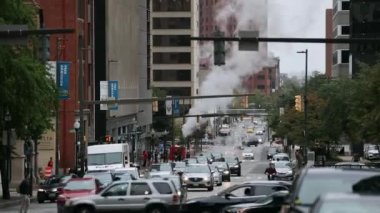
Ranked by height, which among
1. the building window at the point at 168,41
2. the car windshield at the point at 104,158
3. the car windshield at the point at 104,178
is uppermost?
the building window at the point at 168,41

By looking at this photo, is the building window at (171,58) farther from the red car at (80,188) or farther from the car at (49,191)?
the red car at (80,188)

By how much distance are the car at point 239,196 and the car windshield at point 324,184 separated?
10.6 metres

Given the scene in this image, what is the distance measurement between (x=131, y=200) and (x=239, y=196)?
4750 mm

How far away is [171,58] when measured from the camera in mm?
163875

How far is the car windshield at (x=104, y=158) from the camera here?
2304 inches

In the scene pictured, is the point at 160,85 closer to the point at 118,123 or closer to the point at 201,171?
the point at 118,123

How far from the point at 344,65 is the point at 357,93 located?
77.1m

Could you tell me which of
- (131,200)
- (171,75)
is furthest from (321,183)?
(171,75)

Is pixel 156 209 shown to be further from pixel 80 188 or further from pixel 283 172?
pixel 283 172

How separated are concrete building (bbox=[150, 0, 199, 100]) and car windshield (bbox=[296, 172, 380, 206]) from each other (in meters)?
141

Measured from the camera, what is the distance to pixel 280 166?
65312mm

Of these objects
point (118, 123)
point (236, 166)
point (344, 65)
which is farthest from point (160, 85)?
point (236, 166)

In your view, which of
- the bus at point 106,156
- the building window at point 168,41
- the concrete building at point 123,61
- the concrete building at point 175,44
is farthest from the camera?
the building window at point 168,41

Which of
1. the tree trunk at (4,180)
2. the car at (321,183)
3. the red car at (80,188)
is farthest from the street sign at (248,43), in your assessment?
the tree trunk at (4,180)
